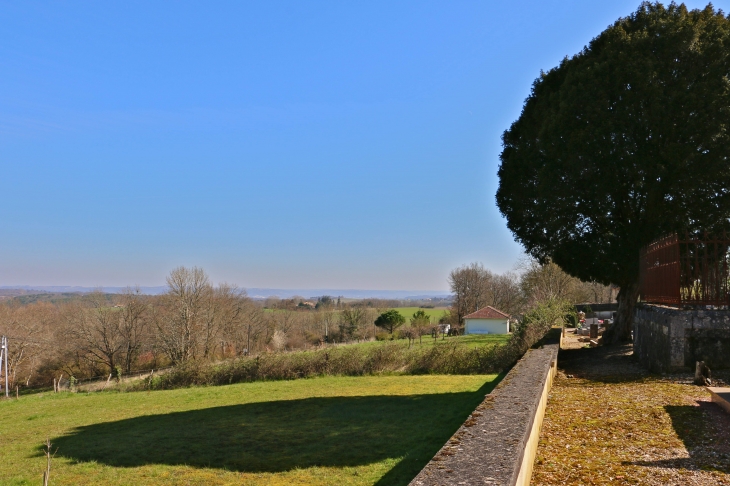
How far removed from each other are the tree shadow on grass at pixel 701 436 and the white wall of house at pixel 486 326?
4421 centimetres

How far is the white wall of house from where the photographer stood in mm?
49872

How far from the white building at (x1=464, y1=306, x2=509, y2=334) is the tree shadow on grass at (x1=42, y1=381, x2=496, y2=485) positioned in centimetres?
3480

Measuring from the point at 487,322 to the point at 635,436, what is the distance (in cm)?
4653

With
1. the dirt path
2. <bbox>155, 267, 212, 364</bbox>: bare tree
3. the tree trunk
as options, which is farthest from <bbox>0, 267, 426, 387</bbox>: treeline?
the dirt path

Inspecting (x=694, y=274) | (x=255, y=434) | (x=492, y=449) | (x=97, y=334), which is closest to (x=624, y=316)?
(x=694, y=274)

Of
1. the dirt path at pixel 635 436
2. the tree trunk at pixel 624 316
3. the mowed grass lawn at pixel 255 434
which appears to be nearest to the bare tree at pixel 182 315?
the mowed grass lawn at pixel 255 434

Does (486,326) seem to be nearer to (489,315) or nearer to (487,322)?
(487,322)

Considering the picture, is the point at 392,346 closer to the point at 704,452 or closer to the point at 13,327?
the point at 704,452

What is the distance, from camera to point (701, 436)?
206 inches

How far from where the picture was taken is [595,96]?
1384 cm

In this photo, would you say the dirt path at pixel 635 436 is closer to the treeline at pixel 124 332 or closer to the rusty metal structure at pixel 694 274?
the rusty metal structure at pixel 694 274

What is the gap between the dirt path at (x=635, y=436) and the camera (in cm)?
420

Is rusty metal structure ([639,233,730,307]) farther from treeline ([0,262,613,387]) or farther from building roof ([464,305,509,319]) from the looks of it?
building roof ([464,305,509,319])

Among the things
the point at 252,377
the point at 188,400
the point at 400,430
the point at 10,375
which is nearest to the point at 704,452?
the point at 400,430
